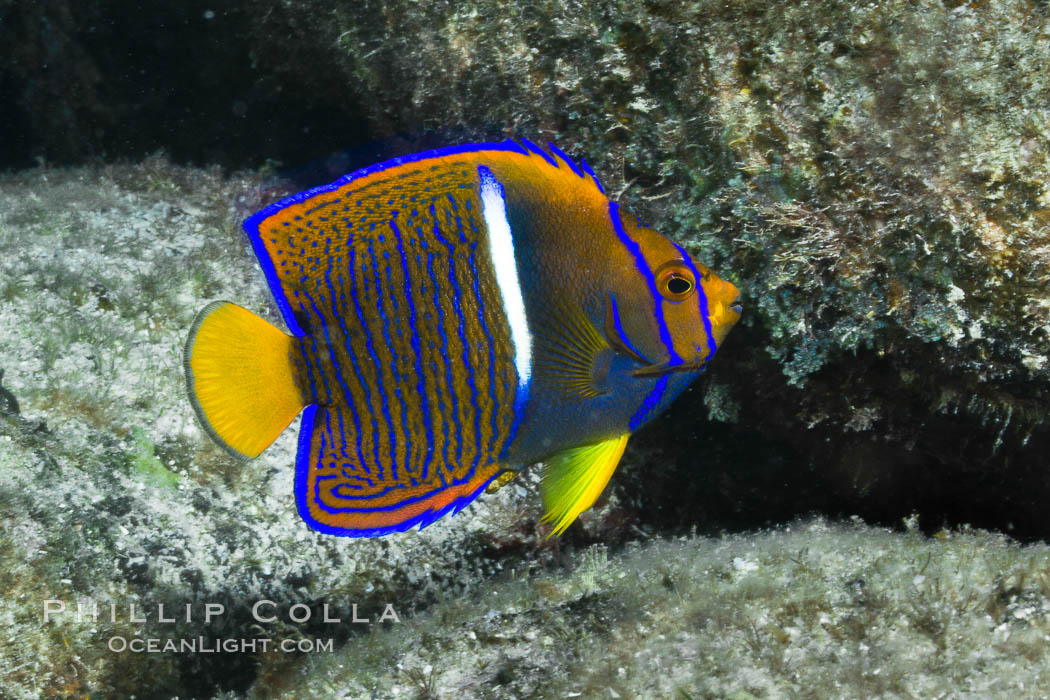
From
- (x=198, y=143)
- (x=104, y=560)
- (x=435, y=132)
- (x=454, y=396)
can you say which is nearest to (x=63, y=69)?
(x=198, y=143)

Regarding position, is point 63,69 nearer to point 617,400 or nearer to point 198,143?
point 198,143

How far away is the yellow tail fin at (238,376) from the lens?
1623 mm

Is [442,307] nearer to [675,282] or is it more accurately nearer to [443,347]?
[443,347]

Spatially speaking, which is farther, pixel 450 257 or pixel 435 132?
pixel 435 132

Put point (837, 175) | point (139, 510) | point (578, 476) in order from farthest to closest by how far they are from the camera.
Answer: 1. point (139, 510)
2. point (837, 175)
3. point (578, 476)

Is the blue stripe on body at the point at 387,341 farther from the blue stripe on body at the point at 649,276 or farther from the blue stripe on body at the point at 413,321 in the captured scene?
the blue stripe on body at the point at 649,276

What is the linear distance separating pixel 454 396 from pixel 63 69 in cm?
713

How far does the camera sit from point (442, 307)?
1667 mm

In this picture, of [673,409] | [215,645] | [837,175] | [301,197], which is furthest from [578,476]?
[215,645]

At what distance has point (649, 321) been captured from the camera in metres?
1.67

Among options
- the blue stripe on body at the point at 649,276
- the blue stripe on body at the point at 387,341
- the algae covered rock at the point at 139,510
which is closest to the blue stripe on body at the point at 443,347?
the blue stripe on body at the point at 387,341

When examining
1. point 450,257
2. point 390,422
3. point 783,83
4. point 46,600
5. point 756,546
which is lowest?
point 46,600

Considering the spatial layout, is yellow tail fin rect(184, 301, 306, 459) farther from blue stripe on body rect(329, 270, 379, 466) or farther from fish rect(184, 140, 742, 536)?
blue stripe on body rect(329, 270, 379, 466)

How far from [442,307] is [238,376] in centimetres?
56
